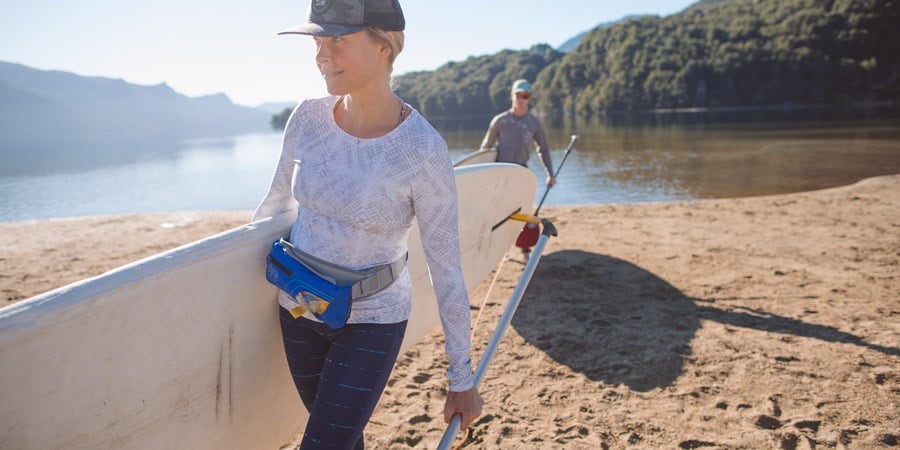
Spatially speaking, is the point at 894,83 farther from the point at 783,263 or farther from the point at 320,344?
the point at 320,344

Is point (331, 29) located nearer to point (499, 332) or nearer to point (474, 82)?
point (499, 332)

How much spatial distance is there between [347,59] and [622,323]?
316 cm

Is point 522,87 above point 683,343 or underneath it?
above

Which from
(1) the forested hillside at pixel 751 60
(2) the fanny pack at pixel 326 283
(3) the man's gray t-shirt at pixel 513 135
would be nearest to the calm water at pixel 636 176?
(3) the man's gray t-shirt at pixel 513 135

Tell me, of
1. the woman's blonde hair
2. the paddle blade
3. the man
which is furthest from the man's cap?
the woman's blonde hair

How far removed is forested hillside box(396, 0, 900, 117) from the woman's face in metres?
41.6

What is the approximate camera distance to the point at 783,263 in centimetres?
511

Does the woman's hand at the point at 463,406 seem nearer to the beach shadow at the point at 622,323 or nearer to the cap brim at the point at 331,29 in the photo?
the cap brim at the point at 331,29

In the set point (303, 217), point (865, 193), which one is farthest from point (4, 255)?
point (865, 193)

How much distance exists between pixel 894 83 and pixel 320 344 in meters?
70.3

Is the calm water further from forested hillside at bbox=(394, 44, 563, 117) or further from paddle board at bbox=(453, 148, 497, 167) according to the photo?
forested hillside at bbox=(394, 44, 563, 117)

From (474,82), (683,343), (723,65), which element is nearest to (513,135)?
(683,343)

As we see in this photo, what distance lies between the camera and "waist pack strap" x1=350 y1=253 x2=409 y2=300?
1396 millimetres

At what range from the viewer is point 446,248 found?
1403 mm
